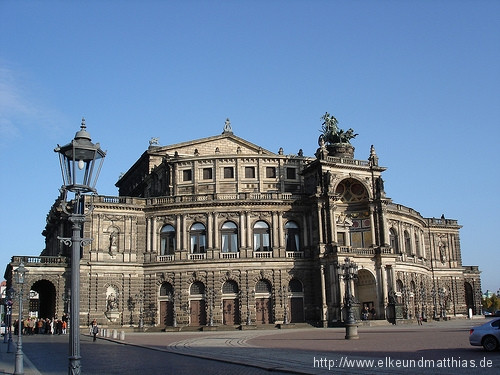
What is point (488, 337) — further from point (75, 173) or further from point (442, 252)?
point (442, 252)

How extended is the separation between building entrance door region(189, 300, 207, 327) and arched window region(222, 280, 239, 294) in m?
2.74

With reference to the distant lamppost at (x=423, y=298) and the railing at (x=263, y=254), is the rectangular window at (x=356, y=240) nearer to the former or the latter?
the railing at (x=263, y=254)

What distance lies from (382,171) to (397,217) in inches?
277

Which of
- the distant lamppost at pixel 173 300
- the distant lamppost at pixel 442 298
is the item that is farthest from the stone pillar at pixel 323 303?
the distant lamppost at pixel 442 298

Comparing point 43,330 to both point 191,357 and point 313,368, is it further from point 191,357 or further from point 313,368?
point 313,368

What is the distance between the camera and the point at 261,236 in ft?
214

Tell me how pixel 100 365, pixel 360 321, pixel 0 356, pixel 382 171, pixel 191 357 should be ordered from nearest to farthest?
pixel 100 365 → pixel 191 357 → pixel 0 356 → pixel 360 321 → pixel 382 171

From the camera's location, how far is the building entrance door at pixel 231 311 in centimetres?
6209

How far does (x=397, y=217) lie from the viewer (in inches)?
2817

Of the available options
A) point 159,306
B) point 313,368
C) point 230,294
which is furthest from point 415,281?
point 313,368

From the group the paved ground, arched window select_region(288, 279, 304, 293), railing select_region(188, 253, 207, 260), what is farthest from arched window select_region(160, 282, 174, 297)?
the paved ground

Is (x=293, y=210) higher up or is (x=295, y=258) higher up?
(x=293, y=210)

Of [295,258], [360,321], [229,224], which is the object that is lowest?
[360,321]

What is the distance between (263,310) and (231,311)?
11.6 feet
